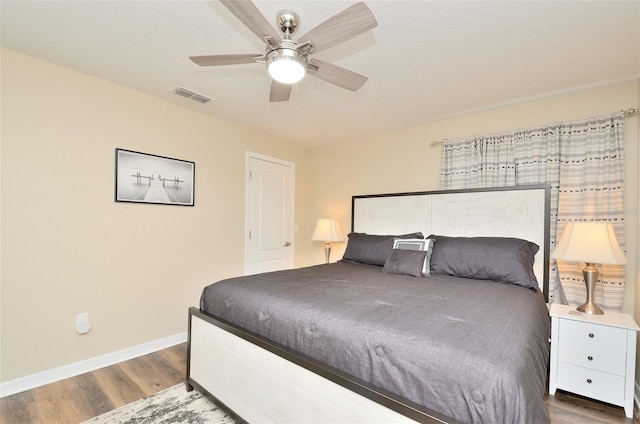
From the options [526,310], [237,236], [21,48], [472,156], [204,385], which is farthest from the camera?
[237,236]

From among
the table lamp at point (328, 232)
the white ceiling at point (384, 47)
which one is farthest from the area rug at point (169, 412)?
the white ceiling at point (384, 47)

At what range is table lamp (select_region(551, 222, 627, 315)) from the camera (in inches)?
79.5

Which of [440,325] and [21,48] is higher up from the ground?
[21,48]

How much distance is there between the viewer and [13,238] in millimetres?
2137

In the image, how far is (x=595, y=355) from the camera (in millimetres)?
1972

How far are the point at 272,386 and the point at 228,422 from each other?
1.80ft

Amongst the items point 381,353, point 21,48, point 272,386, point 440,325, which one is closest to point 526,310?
point 440,325

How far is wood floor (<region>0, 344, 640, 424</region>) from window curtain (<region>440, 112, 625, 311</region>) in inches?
35.1

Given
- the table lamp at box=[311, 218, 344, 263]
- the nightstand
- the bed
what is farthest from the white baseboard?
the nightstand

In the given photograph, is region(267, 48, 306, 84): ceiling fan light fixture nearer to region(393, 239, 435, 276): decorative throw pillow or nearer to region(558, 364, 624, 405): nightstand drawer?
region(393, 239, 435, 276): decorative throw pillow

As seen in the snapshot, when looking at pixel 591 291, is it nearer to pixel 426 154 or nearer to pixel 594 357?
pixel 594 357

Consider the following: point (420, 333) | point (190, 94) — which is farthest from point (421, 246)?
point (190, 94)

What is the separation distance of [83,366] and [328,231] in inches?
107

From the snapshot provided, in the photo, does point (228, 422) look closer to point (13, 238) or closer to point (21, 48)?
point (13, 238)
